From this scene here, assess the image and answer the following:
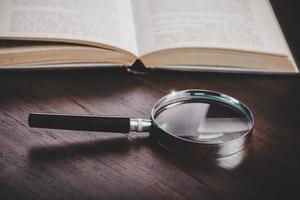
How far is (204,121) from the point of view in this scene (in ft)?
3.30

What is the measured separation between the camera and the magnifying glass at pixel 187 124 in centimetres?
94

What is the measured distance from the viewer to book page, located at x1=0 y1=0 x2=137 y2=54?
117 centimetres

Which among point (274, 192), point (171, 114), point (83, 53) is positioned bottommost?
point (274, 192)

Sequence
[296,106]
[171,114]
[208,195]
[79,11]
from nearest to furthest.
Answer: [208,195] → [171,114] → [296,106] → [79,11]

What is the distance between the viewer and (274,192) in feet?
2.90

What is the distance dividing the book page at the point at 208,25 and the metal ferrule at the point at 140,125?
0.90ft

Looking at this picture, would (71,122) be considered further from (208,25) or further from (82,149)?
(208,25)

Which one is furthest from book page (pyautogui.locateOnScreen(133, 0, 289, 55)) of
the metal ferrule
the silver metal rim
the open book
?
the metal ferrule

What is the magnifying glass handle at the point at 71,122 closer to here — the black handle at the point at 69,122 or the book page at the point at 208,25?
the black handle at the point at 69,122

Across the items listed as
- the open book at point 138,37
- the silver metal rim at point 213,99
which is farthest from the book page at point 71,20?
the silver metal rim at point 213,99

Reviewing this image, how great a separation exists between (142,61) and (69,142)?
0.33 m

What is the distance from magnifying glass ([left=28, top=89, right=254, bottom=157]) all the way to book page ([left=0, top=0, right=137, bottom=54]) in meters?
0.25

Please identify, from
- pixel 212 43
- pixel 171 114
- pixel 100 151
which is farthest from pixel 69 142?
pixel 212 43

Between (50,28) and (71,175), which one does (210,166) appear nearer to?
(71,175)
